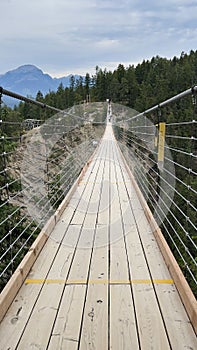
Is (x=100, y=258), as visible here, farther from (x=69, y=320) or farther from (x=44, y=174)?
(x=44, y=174)

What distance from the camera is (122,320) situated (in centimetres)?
162

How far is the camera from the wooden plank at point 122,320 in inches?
57.6

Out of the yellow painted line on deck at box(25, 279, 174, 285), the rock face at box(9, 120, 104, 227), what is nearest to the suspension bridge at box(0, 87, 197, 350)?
the yellow painted line on deck at box(25, 279, 174, 285)

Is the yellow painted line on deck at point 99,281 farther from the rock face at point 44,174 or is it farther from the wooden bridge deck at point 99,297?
the rock face at point 44,174

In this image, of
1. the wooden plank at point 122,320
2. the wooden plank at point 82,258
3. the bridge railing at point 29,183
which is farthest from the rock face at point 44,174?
the wooden plank at point 122,320

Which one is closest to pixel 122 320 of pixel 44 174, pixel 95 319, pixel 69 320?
pixel 95 319

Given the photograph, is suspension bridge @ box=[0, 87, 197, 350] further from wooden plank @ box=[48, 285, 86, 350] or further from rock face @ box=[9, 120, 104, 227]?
rock face @ box=[9, 120, 104, 227]

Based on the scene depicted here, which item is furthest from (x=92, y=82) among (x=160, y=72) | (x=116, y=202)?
(x=116, y=202)

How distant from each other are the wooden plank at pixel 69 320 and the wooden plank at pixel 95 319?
0.11ft

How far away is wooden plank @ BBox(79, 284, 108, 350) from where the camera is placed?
1465 millimetres

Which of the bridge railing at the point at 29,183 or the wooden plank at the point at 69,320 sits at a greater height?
the bridge railing at the point at 29,183

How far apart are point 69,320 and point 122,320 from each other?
0.26 m

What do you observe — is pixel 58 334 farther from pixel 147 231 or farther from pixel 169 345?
pixel 147 231

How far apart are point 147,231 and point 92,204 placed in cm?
102
